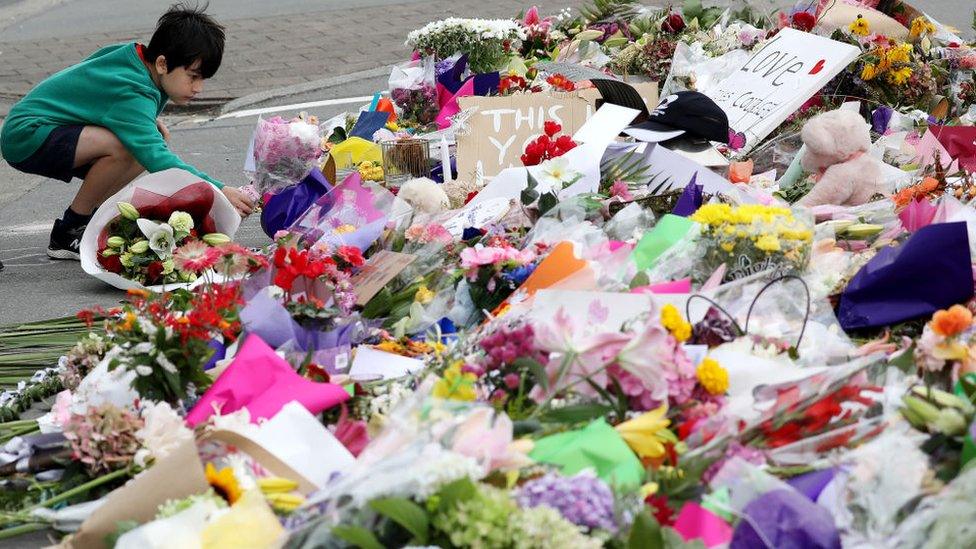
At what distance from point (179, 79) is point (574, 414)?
3.06m

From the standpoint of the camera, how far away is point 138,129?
4594 mm

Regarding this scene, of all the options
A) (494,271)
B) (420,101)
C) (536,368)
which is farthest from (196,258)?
(420,101)

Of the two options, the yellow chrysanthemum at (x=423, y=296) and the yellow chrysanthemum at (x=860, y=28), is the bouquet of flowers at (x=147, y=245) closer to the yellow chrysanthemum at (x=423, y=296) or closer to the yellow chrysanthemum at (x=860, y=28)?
the yellow chrysanthemum at (x=423, y=296)

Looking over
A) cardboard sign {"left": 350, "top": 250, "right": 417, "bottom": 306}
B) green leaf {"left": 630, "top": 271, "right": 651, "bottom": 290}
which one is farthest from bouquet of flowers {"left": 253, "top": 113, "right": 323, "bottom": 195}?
green leaf {"left": 630, "top": 271, "right": 651, "bottom": 290}

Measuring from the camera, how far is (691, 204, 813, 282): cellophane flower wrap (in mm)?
2713

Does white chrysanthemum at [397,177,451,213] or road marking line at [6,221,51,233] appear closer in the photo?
white chrysanthemum at [397,177,451,213]

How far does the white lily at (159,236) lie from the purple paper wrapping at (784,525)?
2.84m

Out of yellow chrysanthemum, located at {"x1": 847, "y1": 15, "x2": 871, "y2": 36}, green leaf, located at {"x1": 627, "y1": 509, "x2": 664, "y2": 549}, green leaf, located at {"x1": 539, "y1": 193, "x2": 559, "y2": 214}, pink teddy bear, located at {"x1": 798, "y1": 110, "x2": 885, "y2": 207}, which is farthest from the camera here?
yellow chrysanthemum, located at {"x1": 847, "y1": 15, "x2": 871, "y2": 36}

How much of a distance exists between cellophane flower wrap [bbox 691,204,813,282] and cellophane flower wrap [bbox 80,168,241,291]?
1.94 m

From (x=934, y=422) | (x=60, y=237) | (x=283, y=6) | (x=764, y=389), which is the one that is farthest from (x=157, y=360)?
(x=283, y=6)

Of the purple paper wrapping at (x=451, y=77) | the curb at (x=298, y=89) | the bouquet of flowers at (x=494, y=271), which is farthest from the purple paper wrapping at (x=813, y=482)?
the curb at (x=298, y=89)

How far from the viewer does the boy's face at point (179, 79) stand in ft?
15.1

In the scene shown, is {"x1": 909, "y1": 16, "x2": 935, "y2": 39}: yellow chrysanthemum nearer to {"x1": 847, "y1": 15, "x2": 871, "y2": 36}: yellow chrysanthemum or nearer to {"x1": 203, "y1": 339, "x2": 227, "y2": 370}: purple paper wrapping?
{"x1": 847, "y1": 15, "x2": 871, "y2": 36}: yellow chrysanthemum

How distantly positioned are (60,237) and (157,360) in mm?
2641
